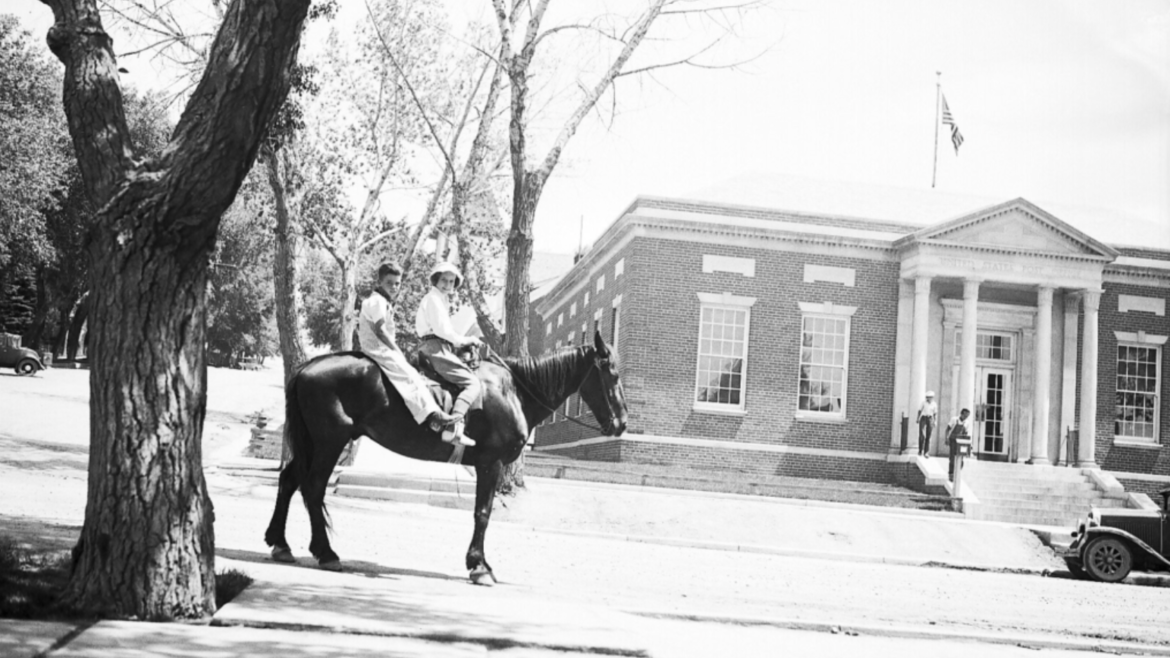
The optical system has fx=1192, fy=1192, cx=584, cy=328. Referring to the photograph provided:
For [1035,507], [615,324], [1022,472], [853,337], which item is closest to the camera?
[1035,507]

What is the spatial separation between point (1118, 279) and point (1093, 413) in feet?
13.3

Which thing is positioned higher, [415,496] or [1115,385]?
[1115,385]

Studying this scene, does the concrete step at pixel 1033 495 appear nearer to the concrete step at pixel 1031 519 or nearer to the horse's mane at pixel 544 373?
the concrete step at pixel 1031 519

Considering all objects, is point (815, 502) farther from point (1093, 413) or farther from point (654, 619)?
point (654, 619)

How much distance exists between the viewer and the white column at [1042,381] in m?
30.7

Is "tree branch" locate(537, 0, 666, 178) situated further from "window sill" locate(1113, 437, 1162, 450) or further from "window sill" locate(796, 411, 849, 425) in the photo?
"window sill" locate(1113, 437, 1162, 450)

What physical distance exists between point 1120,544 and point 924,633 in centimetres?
1169

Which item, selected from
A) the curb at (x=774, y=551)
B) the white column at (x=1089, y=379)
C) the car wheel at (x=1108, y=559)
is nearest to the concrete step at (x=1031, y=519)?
the white column at (x=1089, y=379)

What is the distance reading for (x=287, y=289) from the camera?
845 inches

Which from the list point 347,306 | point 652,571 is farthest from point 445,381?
point 347,306

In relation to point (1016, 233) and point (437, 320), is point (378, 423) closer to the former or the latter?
point (437, 320)

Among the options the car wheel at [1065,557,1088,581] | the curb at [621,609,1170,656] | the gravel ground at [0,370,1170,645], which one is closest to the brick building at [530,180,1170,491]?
the gravel ground at [0,370,1170,645]

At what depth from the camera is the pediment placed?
30516 mm

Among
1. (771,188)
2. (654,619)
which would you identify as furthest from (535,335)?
(654,619)
